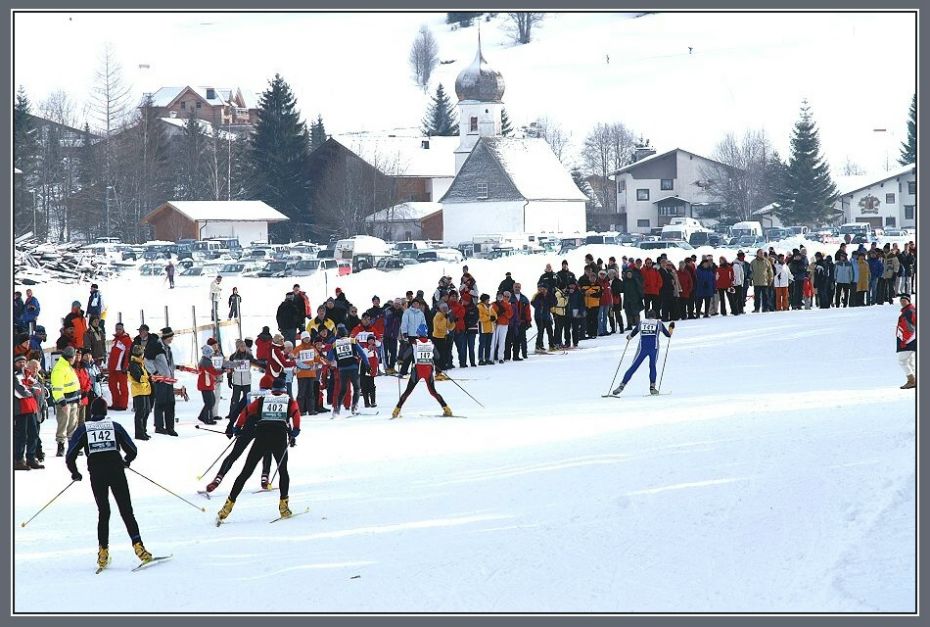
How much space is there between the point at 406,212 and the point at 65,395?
2970 inches

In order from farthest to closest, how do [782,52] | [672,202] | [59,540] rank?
[782,52], [672,202], [59,540]

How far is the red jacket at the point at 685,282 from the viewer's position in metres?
29.8

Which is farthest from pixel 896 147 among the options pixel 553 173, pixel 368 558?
pixel 368 558

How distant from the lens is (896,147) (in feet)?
434

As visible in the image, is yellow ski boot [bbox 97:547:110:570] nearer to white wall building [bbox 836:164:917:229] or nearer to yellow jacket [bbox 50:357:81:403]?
yellow jacket [bbox 50:357:81:403]

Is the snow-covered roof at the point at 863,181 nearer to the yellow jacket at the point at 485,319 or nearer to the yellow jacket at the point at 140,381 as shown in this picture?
the yellow jacket at the point at 485,319

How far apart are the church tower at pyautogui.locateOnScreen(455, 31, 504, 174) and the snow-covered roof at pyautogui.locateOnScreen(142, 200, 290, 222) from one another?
2385cm

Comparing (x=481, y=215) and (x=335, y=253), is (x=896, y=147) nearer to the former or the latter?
(x=481, y=215)

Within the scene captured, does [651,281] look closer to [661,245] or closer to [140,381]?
[140,381]

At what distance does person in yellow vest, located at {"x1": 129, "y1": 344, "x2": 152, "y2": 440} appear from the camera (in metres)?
18.1

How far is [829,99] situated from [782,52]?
1638cm

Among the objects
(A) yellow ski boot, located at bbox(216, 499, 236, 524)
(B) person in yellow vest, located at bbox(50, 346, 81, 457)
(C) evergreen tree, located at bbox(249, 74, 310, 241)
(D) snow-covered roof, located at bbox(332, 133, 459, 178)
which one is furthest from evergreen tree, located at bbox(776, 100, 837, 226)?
(A) yellow ski boot, located at bbox(216, 499, 236, 524)

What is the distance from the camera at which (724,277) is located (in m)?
30.8

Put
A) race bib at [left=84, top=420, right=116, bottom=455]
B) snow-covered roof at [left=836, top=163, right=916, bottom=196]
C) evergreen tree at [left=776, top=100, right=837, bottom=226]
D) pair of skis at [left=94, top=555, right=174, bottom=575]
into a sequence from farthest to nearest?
evergreen tree at [left=776, top=100, right=837, bottom=226] < snow-covered roof at [left=836, top=163, right=916, bottom=196] < race bib at [left=84, top=420, right=116, bottom=455] < pair of skis at [left=94, top=555, right=174, bottom=575]
